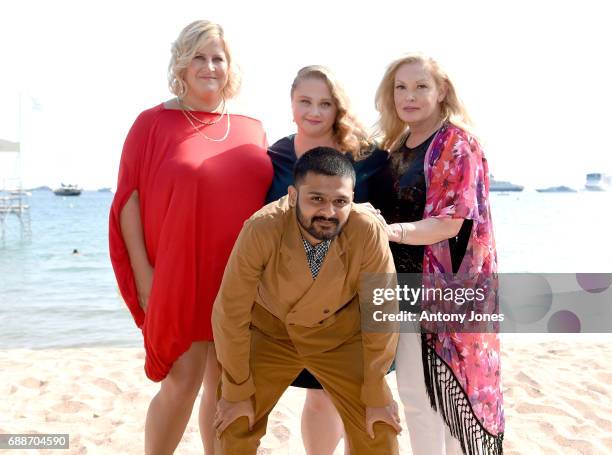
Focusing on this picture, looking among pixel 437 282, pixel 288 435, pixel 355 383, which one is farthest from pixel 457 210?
pixel 288 435

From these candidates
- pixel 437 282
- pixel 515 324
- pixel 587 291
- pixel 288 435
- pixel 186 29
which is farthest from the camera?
pixel 587 291

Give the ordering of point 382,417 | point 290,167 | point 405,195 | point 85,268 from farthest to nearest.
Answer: point 85,268 → point 290,167 → point 405,195 → point 382,417

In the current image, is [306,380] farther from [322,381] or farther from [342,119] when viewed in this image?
[342,119]

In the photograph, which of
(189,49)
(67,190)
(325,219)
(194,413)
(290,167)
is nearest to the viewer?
(325,219)

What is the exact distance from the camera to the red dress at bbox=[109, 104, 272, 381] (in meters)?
3.11

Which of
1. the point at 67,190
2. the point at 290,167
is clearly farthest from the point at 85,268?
the point at 67,190

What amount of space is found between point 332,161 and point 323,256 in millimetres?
453

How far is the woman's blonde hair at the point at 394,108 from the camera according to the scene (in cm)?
306

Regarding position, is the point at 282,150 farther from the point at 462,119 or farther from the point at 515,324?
the point at 515,324

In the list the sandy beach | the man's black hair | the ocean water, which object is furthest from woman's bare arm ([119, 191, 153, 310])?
the ocean water


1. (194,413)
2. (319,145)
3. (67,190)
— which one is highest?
(319,145)

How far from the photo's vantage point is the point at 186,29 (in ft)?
10.6

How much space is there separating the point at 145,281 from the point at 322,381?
46.0 inches

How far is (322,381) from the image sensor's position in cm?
286
